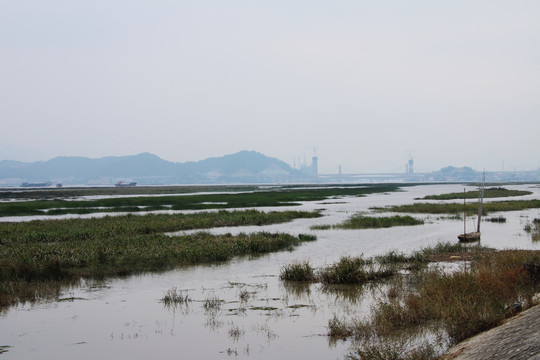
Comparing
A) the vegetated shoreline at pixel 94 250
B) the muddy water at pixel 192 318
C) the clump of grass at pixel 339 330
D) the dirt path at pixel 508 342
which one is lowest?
the muddy water at pixel 192 318

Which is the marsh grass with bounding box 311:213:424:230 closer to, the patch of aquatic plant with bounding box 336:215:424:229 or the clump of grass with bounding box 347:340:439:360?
the patch of aquatic plant with bounding box 336:215:424:229

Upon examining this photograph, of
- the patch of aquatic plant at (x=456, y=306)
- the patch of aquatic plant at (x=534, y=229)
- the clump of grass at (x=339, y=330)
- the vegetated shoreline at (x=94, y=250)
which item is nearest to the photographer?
the patch of aquatic plant at (x=456, y=306)

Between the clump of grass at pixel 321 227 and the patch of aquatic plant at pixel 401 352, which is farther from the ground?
the patch of aquatic plant at pixel 401 352

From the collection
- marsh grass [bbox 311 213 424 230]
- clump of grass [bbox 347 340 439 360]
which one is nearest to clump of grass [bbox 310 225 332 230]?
marsh grass [bbox 311 213 424 230]

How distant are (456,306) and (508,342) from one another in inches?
120

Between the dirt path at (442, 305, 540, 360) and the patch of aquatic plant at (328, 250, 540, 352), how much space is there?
0.56 metres

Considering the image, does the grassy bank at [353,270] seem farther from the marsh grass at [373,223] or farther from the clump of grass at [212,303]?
the marsh grass at [373,223]

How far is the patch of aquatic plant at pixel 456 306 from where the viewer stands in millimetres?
12070

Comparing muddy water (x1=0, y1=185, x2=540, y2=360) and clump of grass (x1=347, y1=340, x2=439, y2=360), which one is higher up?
clump of grass (x1=347, y1=340, x2=439, y2=360)

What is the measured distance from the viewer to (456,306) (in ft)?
42.1

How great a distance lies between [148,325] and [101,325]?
1366mm

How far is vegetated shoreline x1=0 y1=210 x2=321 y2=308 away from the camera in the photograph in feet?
66.5

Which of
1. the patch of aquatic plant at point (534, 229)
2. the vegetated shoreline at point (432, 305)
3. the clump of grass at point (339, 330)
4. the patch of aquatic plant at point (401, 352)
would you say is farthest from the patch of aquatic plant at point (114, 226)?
the patch of aquatic plant at point (401, 352)

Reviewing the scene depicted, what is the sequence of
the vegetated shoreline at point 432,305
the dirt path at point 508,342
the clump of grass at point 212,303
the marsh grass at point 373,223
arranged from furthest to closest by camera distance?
the marsh grass at point 373,223
the clump of grass at point 212,303
the vegetated shoreline at point 432,305
the dirt path at point 508,342
